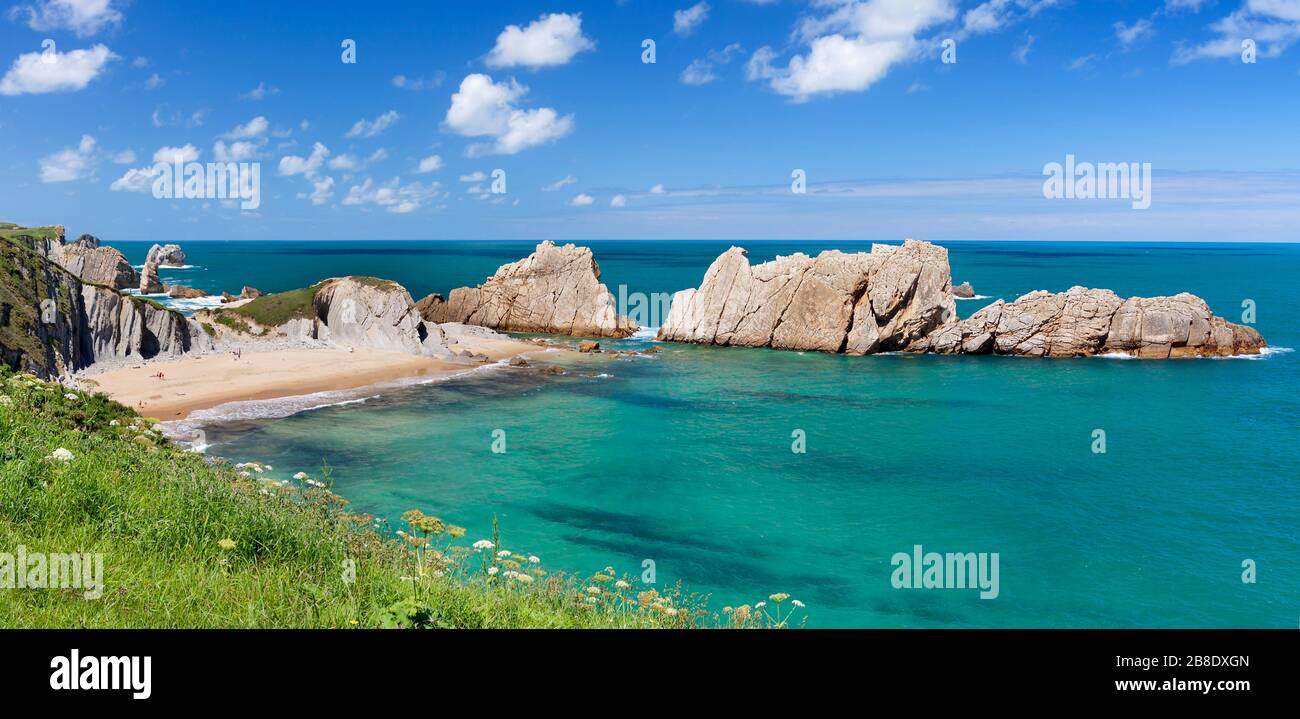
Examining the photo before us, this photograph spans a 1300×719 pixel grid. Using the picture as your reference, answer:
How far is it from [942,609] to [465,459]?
75.1 ft

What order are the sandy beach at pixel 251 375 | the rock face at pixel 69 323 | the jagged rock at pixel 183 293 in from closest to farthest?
1. the rock face at pixel 69 323
2. the sandy beach at pixel 251 375
3. the jagged rock at pixel 183 293

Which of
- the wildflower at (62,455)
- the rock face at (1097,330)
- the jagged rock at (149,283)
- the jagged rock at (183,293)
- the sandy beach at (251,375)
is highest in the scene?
the jagged rock at (149,283)

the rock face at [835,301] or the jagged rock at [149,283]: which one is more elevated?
the jagged rock at [149,283]

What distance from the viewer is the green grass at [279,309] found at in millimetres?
66188

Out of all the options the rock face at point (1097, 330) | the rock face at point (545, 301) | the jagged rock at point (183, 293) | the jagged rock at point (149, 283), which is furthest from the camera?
the jagged rock at point (149, 283)

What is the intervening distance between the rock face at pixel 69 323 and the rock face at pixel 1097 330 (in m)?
67.4

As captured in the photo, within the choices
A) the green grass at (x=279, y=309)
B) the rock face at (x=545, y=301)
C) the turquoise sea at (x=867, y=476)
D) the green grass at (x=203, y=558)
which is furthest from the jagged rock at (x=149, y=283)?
the green grass at (x=203, y=558)

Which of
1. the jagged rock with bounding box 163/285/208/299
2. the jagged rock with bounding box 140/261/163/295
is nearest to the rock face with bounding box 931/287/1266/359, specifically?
the jagged rock with bounding box 163/285/208/299

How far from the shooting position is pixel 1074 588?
23.1m

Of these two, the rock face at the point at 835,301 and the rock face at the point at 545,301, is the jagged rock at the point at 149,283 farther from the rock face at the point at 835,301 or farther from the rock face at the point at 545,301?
the rock face at the point at 835,301

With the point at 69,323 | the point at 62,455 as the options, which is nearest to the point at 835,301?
the point at 69,323

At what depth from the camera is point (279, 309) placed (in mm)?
67188

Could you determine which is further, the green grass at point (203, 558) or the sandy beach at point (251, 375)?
the sandy beach at point (251, 375)

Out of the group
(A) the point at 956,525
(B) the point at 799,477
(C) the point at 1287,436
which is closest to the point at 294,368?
(B) the point at 799,477
